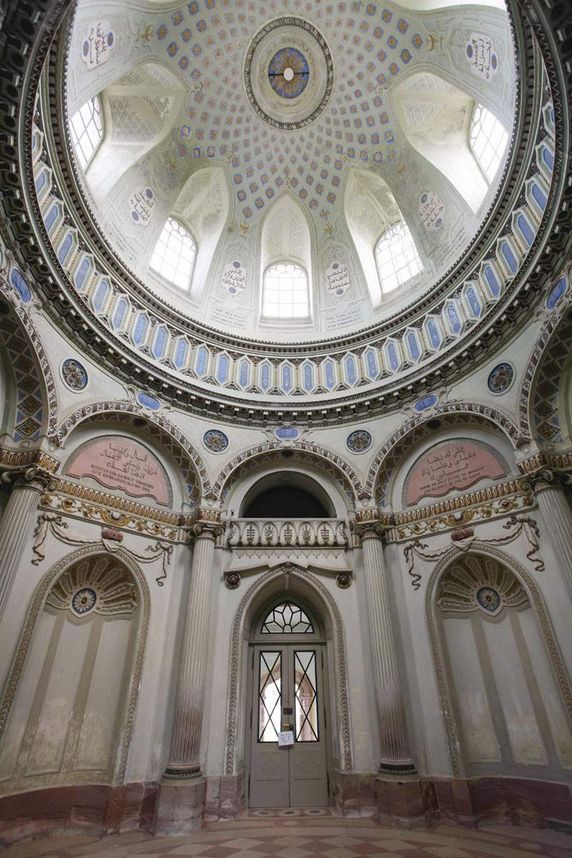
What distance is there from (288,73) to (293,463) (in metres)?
16.3

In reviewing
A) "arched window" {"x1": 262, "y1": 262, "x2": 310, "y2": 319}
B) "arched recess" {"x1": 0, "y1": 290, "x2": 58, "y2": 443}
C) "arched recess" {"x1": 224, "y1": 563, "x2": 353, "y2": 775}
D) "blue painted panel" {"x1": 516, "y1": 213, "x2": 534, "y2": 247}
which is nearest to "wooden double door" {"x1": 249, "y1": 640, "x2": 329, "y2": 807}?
"arched recess" {"x1": 224, "y1": 563, "x2": 353, "y2": 775}

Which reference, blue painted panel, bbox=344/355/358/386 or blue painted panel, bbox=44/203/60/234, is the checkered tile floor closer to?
blue painted panel, bbox=344/355/358/386

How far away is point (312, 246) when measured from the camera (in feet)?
62.1

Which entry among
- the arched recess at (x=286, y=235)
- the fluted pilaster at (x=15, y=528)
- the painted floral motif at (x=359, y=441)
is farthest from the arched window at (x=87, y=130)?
the painted floral motif at (x=359, y=441)

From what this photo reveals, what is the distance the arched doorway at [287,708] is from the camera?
11.2m

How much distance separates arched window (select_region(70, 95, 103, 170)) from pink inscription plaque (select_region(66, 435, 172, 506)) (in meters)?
8.99

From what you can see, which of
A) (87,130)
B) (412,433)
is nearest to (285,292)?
(87,130)

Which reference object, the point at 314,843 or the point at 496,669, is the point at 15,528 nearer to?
Answer: the point at 314,843

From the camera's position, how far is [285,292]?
62.1 feet

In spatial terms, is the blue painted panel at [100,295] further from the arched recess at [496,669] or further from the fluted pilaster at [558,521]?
the fluted pilaster at [558,521]

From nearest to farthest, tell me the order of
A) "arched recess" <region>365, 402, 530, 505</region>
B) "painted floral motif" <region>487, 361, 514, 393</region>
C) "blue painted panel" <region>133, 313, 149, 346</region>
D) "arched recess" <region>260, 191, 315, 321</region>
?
"painted floral motif" <region>487, 361, 514, 393</region> < "arched recess" <region>365, 402, 530, 505</region> < "blue painted panel" <region>133, 313, 149, 346</region> < "arched recess" <region>260, 191, 315, 321</region>

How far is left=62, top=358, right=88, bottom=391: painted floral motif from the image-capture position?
453 inches

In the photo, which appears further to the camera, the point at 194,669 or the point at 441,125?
the point at 441,125

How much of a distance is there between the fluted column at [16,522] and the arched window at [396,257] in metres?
14.4
